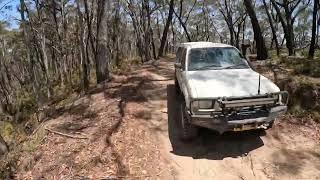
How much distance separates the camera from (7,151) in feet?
31.4

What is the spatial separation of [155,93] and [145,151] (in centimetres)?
362

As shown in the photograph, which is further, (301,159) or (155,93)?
(155,93)

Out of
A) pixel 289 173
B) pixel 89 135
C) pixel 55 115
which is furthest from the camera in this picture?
pixel 55 115

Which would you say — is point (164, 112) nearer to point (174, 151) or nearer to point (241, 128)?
point (174, 151)

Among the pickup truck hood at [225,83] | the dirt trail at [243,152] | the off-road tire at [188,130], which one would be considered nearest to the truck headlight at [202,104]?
the pickup truck hood at [225,83]

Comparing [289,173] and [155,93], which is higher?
[155,93]

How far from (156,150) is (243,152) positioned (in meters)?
1.73

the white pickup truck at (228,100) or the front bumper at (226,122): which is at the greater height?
the white pickup truck at (228,100)

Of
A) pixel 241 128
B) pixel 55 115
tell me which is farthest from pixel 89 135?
pixel 241 128

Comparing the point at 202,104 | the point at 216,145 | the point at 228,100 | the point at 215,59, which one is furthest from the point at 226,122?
the point at 215,59

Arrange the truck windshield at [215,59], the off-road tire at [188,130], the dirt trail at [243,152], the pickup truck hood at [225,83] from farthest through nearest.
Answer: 1. the truck windshield at [215,59]
2. the off-road tire at [188,130]
3. the pickup truck hood at [225,83]
4. the dirt trail at [243,152]

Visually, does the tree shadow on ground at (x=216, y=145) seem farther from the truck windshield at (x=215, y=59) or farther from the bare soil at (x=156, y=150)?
the truck windshield at (x=215, y=59)

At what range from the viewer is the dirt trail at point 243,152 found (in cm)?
715

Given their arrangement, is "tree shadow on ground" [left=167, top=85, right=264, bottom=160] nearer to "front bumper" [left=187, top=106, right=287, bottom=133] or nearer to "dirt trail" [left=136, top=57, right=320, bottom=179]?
"dirt trail" [left=136, top=57, right=320, bottom=179]
